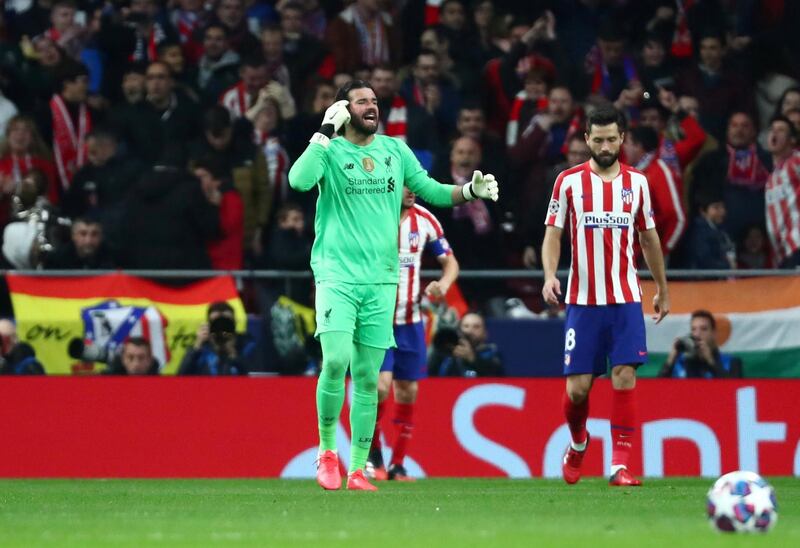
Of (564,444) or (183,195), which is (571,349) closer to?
(564,444)

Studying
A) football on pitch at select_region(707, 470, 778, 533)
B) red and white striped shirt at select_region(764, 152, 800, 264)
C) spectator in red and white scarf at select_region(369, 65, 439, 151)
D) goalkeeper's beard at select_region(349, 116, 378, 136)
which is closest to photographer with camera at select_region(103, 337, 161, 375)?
spectator in red and white scarf at select_region(369, 65, 439, 151)

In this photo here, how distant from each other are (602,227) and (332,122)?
7.20 feet

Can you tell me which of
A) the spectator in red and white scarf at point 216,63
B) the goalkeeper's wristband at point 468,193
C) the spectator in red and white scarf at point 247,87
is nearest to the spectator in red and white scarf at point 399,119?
the spectator in red and white scarf at point 247,87

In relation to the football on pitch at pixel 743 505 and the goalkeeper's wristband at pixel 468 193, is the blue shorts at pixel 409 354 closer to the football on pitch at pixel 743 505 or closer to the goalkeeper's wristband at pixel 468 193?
the goalkeeper's wristband at pixel 468 193

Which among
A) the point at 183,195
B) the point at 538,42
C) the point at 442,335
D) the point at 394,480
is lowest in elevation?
the point at 394,480

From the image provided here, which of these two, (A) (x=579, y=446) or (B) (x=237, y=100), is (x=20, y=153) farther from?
(A) (x=579, y=446)

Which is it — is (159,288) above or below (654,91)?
below

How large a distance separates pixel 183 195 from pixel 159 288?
1.30 m

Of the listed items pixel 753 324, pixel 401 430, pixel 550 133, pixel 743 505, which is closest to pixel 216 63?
pixel 550 133

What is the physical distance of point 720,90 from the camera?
57.5 feet

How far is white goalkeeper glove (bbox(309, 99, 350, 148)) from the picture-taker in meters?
9.90

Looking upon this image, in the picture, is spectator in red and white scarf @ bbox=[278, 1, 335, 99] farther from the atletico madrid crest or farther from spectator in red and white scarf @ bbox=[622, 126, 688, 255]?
the atletico madrid crest

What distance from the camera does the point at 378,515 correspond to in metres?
8.48

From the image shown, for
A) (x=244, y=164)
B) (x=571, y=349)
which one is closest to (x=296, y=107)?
(x=244, y=164)
